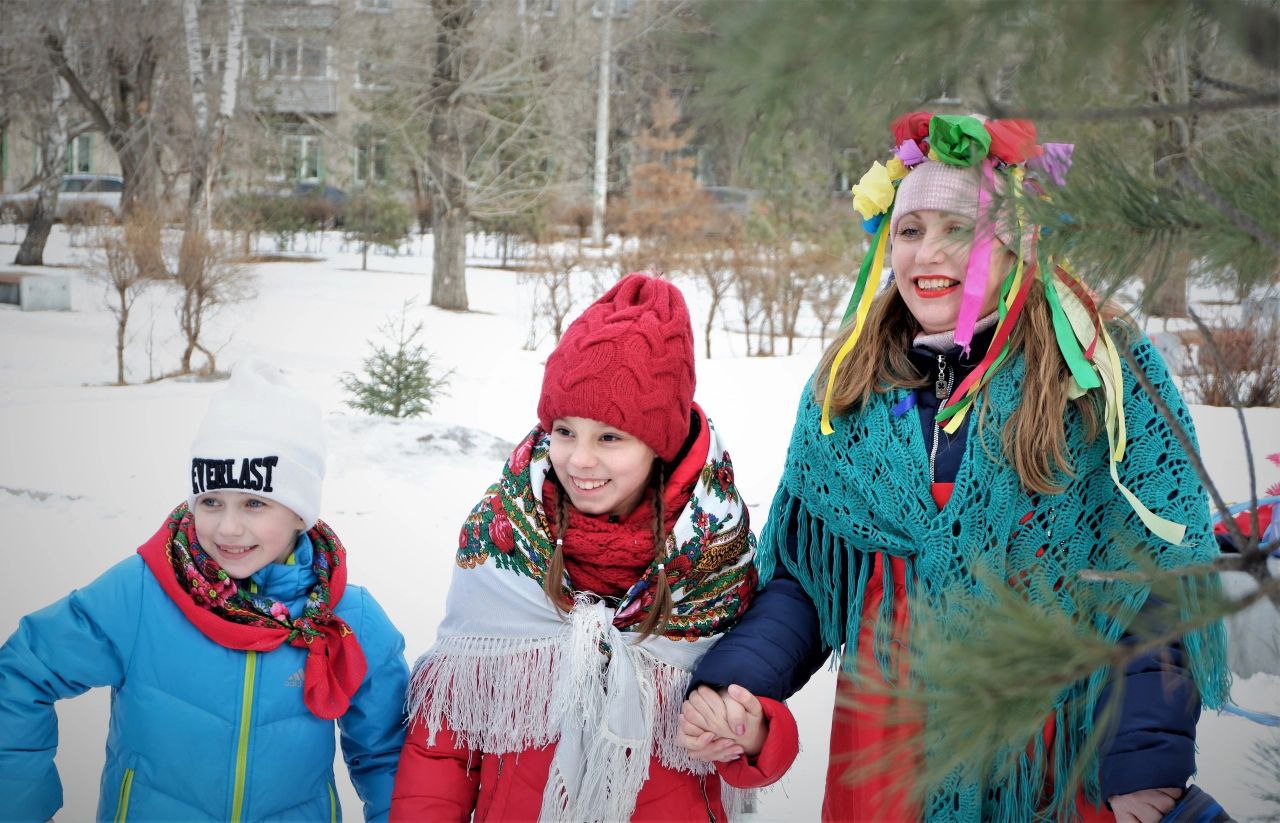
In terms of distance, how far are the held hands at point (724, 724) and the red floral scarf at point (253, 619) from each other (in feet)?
1.99

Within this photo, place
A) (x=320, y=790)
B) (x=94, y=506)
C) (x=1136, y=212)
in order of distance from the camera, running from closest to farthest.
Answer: (x=1136, y=212), (x=320, y=790), (x=94, y=506)

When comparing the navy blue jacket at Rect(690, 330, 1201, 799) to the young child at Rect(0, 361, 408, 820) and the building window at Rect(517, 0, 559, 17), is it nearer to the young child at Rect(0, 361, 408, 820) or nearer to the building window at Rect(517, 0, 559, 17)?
the young child at Rect(0, 361, 408, 820)

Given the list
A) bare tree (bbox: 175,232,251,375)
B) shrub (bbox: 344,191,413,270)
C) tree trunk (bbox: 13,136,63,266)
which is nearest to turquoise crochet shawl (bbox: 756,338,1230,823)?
bare tree (bbox: 175,232,251,375)

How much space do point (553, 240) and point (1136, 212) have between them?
10.6 metres

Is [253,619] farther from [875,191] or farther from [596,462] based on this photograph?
[875,191]

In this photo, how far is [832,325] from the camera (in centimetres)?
974

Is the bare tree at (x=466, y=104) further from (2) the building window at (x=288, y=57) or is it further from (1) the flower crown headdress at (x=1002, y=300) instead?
(1) the flower crown headdress at (x=1002, y=300)

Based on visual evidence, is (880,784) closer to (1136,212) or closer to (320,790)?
(320,790)

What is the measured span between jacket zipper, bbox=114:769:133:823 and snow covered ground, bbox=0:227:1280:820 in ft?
3.18

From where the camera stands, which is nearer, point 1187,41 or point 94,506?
point 1187,41

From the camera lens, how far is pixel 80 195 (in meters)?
12.4

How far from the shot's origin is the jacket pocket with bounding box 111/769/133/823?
1.70 m

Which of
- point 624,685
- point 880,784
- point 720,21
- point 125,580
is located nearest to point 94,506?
point 125,580

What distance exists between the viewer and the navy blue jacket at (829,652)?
1340 millimetres
